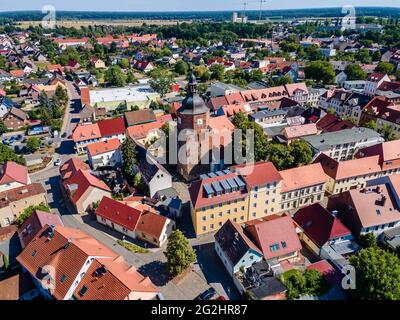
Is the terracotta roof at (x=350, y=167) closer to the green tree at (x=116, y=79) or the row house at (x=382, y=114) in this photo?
the row house at (x=382, y=114)

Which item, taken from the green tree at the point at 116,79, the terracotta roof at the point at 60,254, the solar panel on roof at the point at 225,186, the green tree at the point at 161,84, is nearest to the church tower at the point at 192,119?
the solar panel on roof at the point at 225,186

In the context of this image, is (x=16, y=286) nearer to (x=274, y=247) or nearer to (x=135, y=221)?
(x=135, y=221)

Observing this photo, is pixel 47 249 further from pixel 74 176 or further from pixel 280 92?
pixel 280 92

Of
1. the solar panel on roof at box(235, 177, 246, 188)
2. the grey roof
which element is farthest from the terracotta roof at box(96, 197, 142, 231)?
the grey roof

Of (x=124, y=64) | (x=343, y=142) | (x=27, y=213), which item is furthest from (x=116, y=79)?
(x=343, y=142)

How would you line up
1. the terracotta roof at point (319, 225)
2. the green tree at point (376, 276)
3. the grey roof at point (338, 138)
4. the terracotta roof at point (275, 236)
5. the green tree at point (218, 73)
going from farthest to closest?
1. the green tree at point (218, 73)
2. the grey roof at point (338, 138)
3. the terracotta roof at point (319, 225)
4. the terracotta roof at point (275, 236)
5. the green tree at point (376, 276)

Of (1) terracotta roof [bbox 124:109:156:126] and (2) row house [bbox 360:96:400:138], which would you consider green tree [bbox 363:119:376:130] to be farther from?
(1) terracotta roof [bbox 124:109:156:126]
